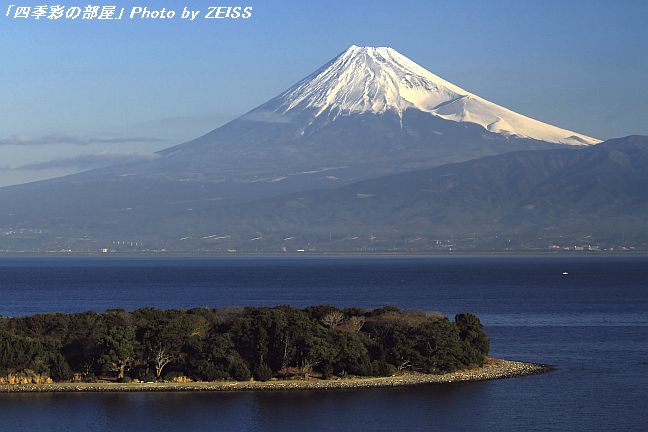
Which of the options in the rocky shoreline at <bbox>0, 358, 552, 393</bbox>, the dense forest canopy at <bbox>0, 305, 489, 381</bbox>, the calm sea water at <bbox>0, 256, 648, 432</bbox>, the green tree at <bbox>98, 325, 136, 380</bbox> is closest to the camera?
the calm sea water at <bbox>0, 256, 648, 432</bbox>

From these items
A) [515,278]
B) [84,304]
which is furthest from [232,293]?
[515,278]

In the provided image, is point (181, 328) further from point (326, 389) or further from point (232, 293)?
point (232, 293)

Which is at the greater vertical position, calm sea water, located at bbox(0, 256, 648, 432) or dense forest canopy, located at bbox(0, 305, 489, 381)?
dense forest canopy, located at bbox(0, 305, 489, 381)

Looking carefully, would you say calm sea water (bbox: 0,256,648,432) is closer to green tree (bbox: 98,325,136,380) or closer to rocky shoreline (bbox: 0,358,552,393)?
rocky shoreline (bbox: 0,358,552,393)

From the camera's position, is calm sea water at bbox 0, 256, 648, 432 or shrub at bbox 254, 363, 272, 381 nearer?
calm sea water at bbox 0, 256, 648, 432

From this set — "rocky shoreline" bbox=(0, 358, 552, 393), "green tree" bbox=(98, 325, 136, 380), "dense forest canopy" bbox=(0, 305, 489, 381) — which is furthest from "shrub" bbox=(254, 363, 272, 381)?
"green tree" bbox=(98, 325, 136, 380)

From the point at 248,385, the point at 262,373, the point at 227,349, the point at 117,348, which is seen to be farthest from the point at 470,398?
the point at 117,348

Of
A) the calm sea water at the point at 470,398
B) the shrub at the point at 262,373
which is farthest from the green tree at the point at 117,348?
the shrub at the point at 262,373

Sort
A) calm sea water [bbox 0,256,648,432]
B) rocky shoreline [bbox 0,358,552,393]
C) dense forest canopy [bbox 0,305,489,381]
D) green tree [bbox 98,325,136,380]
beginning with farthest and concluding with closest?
dense forest canopy [bbox 0,305,489,381] → green tree [bbox 98,325,136,380] → rocky shoreline [bbox 0,358,552,393] → calm sea water [bbox 0,256,648,432]

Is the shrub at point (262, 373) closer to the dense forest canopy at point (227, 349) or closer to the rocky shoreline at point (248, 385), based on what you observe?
the dense forest canopy at point (227, 349)
